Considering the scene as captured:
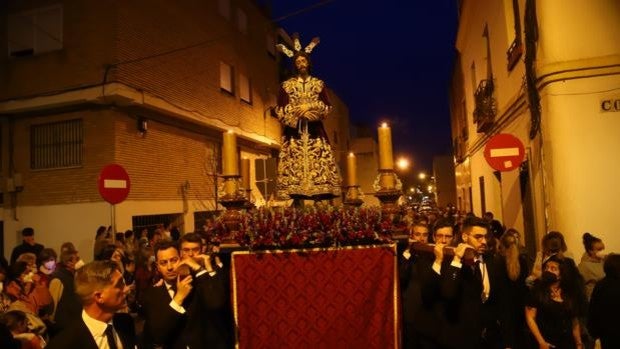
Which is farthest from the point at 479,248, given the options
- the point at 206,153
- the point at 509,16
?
the point at 206,153

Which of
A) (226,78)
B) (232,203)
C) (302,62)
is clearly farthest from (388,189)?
(226,78)

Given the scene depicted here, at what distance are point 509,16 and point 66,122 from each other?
36.1 feet

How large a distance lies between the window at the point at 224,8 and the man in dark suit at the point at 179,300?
15.9 m

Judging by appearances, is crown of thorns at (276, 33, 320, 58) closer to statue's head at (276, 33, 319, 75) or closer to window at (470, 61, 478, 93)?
statue's head at (276, 33, 319, 75)

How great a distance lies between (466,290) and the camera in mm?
3896

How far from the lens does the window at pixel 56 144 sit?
1222 centimetres

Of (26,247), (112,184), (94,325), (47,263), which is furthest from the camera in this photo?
(26,247)

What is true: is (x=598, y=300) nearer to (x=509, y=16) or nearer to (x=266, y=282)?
(x=266, y=282)

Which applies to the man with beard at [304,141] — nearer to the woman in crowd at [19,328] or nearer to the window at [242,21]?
the woman in crowd at [19,328]

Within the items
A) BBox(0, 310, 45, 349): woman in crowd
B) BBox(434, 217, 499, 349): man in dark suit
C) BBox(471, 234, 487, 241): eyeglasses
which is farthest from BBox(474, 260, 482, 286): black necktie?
BBox(0, 310, 45, 349): woman in crowd

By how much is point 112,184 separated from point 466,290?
554 cm

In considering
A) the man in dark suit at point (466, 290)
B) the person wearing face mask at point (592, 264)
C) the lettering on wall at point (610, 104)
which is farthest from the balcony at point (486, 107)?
the man in dark suit at point (466, 290)

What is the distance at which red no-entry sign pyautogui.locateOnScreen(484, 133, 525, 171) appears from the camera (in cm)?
730

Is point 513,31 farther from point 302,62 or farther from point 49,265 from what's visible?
point 49,265
